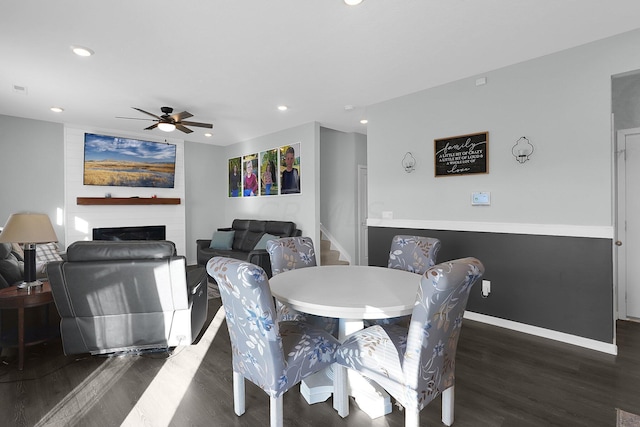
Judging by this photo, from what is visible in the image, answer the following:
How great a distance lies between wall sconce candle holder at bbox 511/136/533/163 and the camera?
308 cm

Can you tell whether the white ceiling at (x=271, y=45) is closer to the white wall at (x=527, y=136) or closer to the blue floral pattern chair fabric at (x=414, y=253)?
the white wall at (x=527, y=136)

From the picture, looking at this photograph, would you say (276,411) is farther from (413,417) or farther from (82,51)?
(82,51)

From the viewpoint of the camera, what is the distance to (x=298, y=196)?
5.52m

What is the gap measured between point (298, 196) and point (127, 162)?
10.6ft

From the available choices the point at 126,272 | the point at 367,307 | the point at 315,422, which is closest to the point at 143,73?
the point at 126,272

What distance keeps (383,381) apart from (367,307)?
0.36m

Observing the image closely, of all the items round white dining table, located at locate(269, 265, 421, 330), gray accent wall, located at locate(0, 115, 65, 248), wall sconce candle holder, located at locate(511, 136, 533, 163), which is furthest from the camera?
gray accent wall, located at locate(0, 115, 65, 248)

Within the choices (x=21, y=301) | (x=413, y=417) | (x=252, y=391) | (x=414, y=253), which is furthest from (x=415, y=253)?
(x=21, y=301)

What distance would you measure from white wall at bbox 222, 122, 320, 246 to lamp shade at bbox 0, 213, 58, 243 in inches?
131

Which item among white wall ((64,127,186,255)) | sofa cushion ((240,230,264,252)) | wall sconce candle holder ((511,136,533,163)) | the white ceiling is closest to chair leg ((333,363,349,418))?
the white ceiling

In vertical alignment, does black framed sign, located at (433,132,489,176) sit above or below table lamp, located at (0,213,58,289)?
above

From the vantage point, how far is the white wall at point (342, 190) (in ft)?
19.8

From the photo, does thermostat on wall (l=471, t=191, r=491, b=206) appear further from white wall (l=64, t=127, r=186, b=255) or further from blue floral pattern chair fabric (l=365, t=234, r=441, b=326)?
white wall (l=64, t=127, r=186, b=255)

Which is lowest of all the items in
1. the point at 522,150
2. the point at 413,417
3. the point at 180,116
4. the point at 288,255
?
the point at 413,417
